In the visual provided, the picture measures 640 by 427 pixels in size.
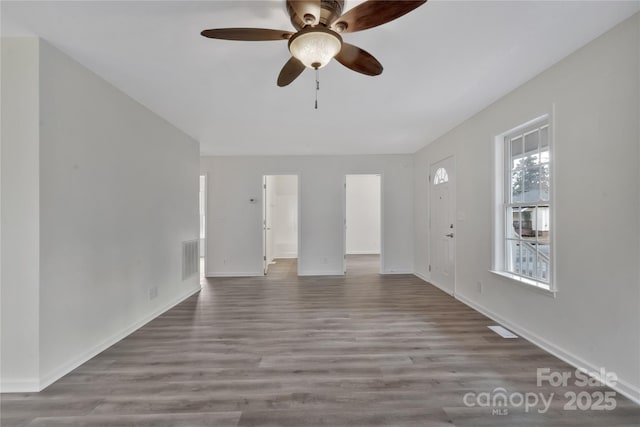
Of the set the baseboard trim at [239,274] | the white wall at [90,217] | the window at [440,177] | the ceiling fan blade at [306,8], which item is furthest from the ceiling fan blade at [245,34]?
the baseboard trim at [239,274]

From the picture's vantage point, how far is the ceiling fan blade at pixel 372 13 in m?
1.36

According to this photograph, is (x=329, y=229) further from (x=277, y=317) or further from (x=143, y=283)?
(x=143, y=283)

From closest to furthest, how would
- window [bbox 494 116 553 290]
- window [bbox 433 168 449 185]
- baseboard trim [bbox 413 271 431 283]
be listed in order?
window [bbox 494 116 553 290]
window [bbox 433 168 449 185]
baseboard trim [bbox 413 271 431 283]

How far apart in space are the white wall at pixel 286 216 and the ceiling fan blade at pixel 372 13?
6.91 metres

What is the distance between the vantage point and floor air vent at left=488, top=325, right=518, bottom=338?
2.78 meters

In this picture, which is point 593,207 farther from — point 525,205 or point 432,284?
point 432,284

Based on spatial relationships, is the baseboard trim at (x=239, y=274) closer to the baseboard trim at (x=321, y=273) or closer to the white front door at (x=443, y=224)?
the baseboard trim at (x=321, y=273)

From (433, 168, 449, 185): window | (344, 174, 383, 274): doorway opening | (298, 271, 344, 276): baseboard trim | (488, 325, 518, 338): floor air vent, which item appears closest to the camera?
(488, 325, 518, 338): floor air vent

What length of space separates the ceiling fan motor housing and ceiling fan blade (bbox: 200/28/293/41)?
0.09 metres

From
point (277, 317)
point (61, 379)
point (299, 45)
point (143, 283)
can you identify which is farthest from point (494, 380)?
point (143, 283)

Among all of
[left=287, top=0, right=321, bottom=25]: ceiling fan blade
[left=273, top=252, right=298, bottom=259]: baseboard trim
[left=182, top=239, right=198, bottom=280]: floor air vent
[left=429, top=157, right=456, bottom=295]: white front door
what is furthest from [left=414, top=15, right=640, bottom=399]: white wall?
[left=273, top=252, right=298, bottom=259]: baseboard trim

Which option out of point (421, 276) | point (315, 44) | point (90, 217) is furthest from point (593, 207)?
point (90, 217)

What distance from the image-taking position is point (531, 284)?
2.67 m

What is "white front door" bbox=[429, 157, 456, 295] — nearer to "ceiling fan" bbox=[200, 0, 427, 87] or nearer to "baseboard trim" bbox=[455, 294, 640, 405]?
"baseboard trim" bbox=[455, 294, 640, 405]
